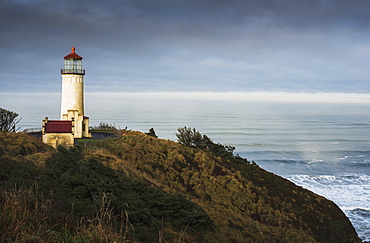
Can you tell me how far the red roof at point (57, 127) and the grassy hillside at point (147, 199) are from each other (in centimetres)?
230

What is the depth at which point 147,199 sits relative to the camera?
423 inches

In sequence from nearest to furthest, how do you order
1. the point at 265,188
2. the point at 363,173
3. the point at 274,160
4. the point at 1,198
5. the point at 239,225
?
the point at 1,198
the point at 239,225
the point at 265,188
the point at 363,173
the point at 274,160

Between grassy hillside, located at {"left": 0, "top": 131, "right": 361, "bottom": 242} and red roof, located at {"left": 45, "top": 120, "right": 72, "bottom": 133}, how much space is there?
2305 mm

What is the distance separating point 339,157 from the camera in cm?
5116

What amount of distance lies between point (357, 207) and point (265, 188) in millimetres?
10132

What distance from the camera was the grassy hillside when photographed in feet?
15.6

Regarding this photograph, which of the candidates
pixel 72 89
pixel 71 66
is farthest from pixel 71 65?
pixel 72 89

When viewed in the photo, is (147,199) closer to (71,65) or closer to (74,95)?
(74,95)

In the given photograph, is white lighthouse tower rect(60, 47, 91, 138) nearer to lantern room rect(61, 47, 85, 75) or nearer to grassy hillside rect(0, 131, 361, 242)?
lantern room rect(61, 47, 85, 75)

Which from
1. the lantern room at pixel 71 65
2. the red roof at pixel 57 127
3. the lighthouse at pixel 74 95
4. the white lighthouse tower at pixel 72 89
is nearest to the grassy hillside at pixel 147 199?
the red roof at pixel 57 127

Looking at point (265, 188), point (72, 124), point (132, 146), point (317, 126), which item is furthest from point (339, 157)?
point (317, 126)

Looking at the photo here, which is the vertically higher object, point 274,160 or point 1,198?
point 1,198

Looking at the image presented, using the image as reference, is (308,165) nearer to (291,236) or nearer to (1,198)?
(291,236)

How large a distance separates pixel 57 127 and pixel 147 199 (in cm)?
1563
